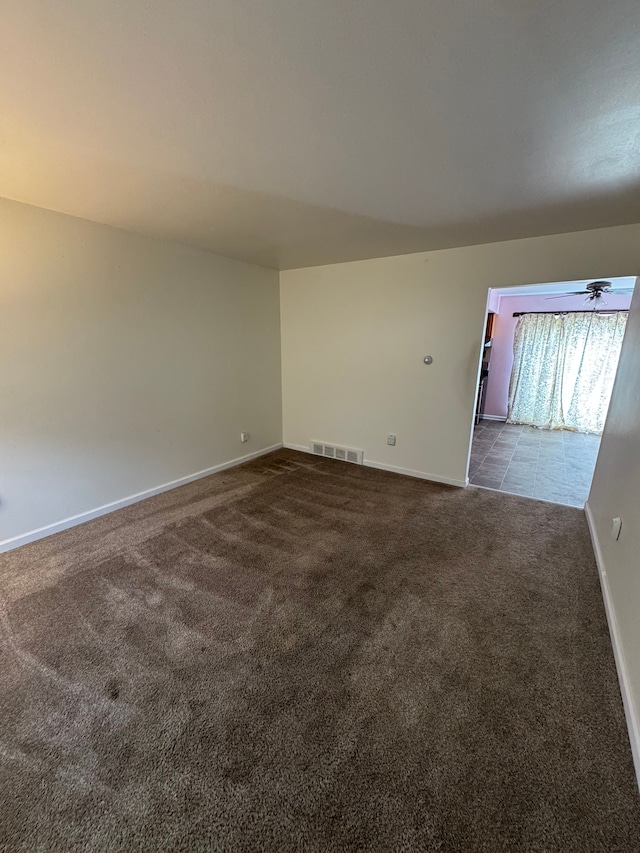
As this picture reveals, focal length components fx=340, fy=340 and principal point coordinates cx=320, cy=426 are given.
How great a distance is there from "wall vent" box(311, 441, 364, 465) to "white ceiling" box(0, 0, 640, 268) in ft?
8.47

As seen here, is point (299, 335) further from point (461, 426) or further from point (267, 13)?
point (267, 13)

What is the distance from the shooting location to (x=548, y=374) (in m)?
5.95

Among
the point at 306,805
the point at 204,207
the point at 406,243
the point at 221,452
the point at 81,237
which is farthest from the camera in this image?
the point at 221,452

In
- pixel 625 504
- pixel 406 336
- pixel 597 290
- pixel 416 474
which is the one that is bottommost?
pixel 416 474

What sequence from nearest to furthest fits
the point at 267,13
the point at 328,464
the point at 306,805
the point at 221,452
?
the point at 267,13, the point at 306,805, the point at 221,452, the point at 328,464

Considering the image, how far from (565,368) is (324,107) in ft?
20.2

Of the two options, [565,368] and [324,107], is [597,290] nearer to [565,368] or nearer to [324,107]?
[565,368]

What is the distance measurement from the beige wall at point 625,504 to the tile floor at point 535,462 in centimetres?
59

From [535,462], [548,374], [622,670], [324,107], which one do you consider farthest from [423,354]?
[548,374]

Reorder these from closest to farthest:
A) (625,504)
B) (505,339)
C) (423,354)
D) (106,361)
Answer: (625,504) < (106,361) < (423,354) < (505,339)

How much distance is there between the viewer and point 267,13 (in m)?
0.89

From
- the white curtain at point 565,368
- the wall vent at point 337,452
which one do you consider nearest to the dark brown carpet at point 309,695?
the wall vent at point 337,452

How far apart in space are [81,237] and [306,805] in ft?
11.2

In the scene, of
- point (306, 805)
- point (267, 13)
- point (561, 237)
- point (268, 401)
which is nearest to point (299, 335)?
point (268, 401)
